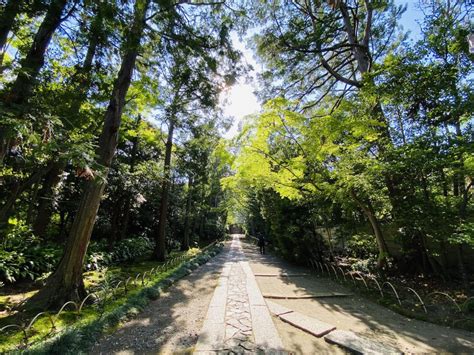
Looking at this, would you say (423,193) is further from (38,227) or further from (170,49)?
(38,227)

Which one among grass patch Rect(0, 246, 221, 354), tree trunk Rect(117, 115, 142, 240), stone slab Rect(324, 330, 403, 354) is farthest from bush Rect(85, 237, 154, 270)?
stone slab Rect(324, 330, 403, 354)

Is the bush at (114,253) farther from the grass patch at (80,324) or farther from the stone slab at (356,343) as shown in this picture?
the stone slab at (356,343)

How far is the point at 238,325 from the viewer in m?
4.50

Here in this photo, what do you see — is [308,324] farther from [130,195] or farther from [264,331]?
[130,195]

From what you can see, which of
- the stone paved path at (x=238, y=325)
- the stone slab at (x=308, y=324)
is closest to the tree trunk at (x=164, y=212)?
the stone paved path at (x=238, y=325)

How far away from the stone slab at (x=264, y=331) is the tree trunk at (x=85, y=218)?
3914 mm

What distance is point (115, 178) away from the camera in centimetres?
1087

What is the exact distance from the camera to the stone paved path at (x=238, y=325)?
3.65m

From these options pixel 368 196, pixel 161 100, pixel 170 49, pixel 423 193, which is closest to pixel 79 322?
pixel 170 49

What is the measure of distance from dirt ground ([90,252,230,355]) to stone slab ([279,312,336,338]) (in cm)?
175

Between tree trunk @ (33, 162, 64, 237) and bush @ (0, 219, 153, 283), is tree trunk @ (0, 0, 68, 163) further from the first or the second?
tree trunk @ (33, 162, 64, 237)

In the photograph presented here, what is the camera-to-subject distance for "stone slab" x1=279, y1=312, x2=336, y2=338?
423 cm

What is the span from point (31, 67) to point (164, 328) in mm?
4917

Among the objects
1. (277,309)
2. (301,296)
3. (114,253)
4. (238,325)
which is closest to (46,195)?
(114,253)
